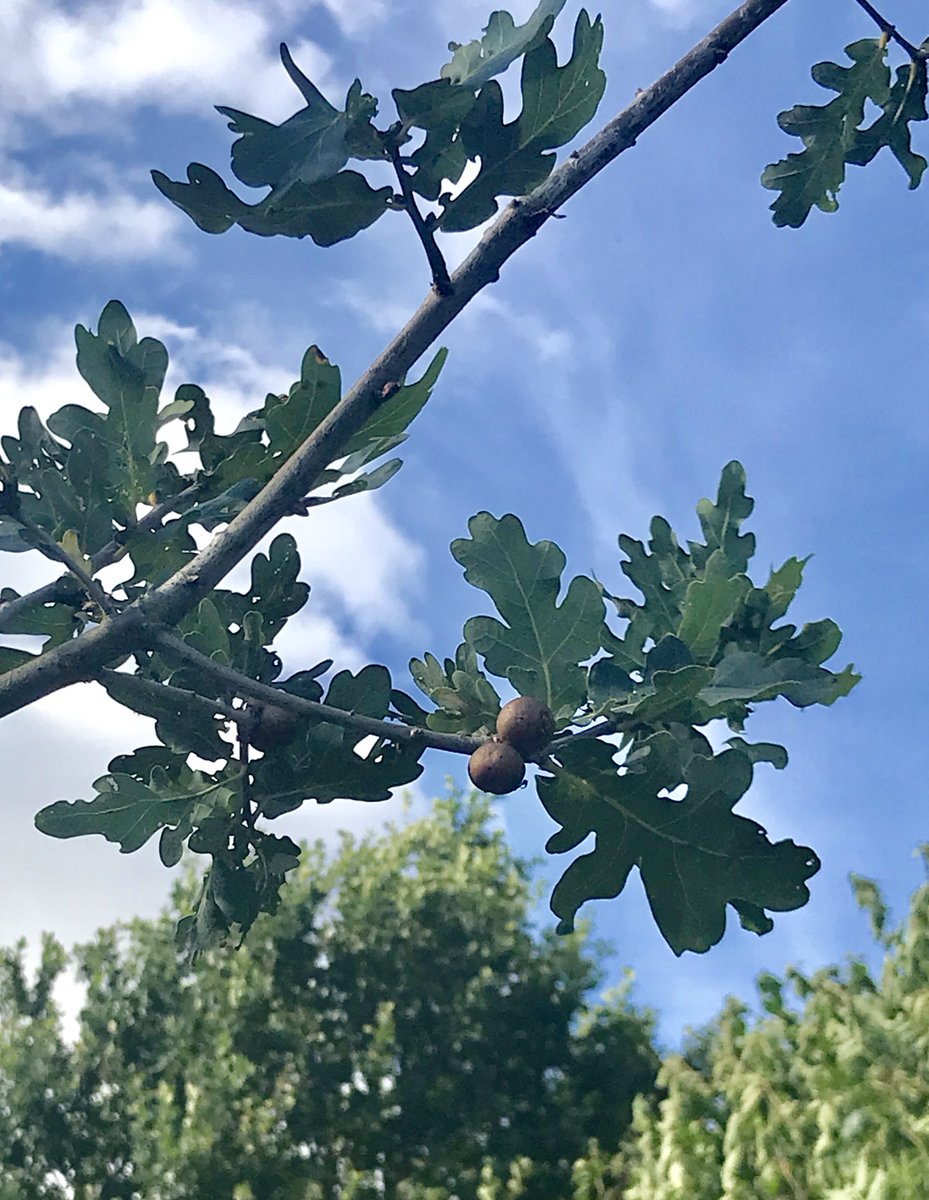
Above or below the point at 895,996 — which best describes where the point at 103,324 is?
below

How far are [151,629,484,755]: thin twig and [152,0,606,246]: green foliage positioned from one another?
21.5 inches

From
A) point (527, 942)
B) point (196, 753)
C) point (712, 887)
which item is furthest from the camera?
point (527, 942)

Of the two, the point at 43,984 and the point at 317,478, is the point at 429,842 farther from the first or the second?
the point at 317,478

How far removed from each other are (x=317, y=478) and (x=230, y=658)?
356 mm

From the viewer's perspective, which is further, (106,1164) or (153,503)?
(106,1164)

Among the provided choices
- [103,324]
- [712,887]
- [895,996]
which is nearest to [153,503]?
[103,324]

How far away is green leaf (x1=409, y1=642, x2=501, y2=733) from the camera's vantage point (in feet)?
5.44

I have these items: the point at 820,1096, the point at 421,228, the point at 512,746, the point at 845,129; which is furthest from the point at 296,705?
the point at 820,1096

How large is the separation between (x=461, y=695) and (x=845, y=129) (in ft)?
4.73

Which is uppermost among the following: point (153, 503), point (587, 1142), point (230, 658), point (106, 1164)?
point (587, 1142)

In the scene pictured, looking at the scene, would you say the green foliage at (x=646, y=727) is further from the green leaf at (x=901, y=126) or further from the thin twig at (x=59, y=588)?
the green leaf at (x=901, y=126)

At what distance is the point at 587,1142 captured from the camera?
13344 mm

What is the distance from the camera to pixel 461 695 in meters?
1.67

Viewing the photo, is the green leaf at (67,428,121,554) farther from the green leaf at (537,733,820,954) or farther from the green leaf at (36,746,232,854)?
the green leaf at (537,733,820,954)
